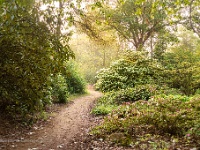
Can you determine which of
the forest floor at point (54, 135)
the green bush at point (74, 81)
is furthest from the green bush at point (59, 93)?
the green bush at point (74, 81)

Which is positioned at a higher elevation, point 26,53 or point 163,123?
point 26,53

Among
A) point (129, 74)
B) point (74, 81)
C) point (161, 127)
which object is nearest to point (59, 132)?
point (161, 127)

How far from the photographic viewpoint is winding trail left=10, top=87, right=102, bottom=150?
654cm

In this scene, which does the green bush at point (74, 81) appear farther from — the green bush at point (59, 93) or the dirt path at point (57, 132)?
the dirt path at point (57, 132)

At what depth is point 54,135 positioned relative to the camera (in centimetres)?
775

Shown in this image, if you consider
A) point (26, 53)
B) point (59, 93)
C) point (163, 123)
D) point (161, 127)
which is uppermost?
point (26, 53)

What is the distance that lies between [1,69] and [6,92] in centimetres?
81

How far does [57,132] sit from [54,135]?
0.39 m

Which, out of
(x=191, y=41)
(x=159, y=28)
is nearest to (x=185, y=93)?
(x=159, y=28)

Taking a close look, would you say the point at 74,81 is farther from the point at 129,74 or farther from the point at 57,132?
the point at 57,132

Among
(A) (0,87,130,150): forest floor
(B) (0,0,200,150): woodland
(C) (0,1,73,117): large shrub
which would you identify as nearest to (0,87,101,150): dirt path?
(A) (0,87,130,150): forest floor

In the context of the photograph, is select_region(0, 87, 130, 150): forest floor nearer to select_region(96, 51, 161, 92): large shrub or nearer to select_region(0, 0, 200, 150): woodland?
select_region(0, 0, 200, 150): woodland

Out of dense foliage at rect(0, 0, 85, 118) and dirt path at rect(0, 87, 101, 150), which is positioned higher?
dense foliage at rect(0, 0, 85, 118)

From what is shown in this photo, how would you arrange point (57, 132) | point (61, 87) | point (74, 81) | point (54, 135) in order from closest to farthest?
point (54, 135), point (57, 132), point (61, 87), point (74, 81)
